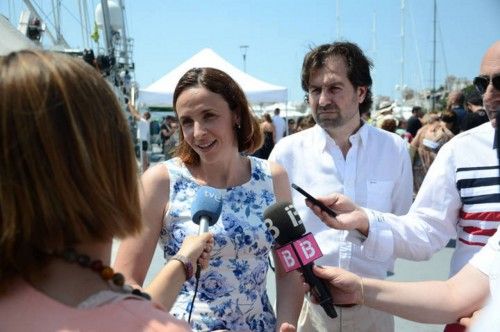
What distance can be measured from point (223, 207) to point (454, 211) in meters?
0.89

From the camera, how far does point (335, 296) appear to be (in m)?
1.94

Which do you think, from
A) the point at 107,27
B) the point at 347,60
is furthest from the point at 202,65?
the point at 107,27

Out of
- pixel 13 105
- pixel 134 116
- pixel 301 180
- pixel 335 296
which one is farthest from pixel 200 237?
pixel 134 116

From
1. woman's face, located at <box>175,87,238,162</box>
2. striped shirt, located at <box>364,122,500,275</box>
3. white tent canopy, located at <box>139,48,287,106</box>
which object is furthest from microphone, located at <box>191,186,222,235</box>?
white tent canopy, located at <box>139,48,287,106</box>

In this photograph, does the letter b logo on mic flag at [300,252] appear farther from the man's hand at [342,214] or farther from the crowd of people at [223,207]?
the man's hand at [342,214]

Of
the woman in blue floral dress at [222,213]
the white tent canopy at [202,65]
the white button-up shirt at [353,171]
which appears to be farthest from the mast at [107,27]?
the woman in blue floral dress at [222,213]

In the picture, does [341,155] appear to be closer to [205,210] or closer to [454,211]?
[454,211]

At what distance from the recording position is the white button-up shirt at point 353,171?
2.74 metres

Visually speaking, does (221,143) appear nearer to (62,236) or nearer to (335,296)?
(335,296)

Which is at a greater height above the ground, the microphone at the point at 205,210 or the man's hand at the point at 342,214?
the microphone at the point at 205,210

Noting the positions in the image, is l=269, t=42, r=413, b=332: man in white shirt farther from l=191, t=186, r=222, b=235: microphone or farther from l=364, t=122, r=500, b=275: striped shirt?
l=191, t=186, r=222, b=235: microphone

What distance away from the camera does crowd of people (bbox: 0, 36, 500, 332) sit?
981mm

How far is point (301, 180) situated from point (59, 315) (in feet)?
6.42

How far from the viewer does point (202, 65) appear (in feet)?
29.1
